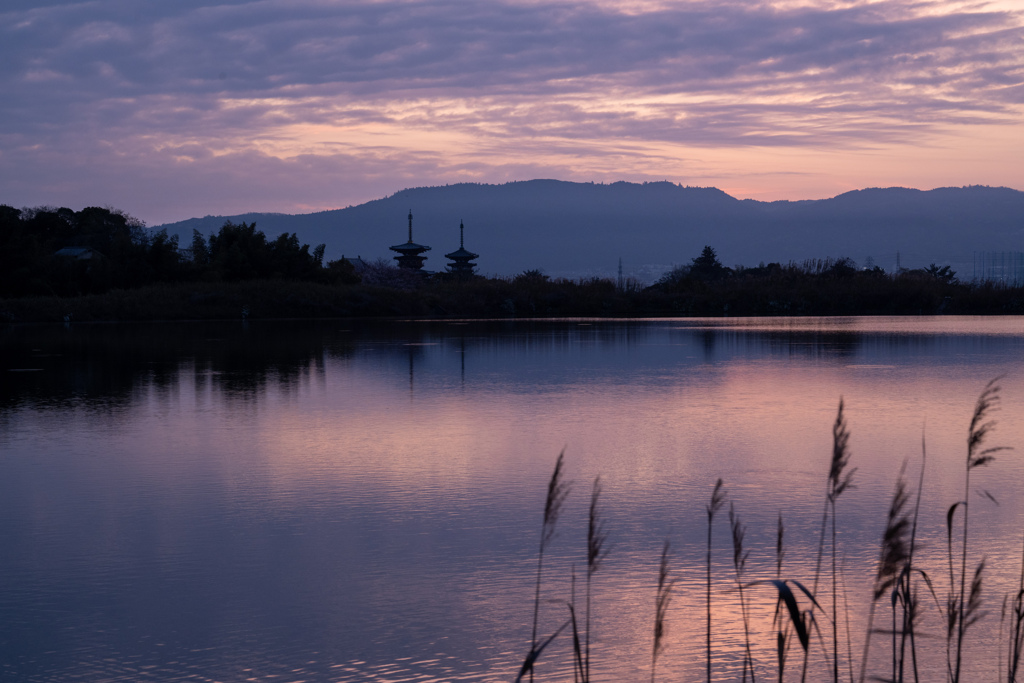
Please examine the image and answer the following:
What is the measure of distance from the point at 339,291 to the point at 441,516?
133 feet

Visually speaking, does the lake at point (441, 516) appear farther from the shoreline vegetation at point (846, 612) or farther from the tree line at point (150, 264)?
the tree line at point (150, 264)

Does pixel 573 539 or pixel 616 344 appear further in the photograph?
pixel 616 344

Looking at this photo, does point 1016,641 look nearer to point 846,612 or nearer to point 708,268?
point 846,612

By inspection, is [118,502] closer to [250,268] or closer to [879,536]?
[879,536]

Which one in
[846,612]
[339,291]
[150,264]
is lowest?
[846,612]

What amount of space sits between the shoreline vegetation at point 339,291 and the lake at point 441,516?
2934 cm

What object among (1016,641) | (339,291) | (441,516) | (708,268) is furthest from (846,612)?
(708,268)

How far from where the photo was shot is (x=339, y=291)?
4616cm

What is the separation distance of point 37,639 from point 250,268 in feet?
150

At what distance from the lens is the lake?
172 inches

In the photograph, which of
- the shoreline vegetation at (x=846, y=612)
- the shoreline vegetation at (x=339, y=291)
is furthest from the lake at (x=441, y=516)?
the shoreline vegetation at (x=339, y=291)

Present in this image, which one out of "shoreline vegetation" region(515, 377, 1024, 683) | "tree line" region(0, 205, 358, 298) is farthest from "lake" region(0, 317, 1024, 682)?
"tree line" region(0, 205, 358, 298)

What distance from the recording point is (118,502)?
7020mm

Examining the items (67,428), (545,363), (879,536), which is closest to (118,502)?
(67,428)
